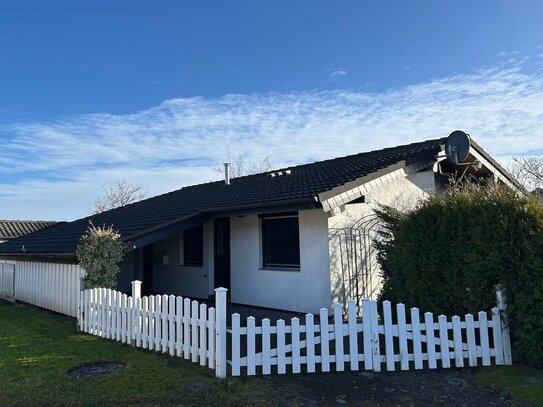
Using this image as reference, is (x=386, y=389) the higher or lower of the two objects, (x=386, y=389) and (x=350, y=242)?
the lower

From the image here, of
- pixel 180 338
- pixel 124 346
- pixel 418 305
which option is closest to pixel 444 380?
pixel 418 305

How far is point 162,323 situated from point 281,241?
480 centimetres

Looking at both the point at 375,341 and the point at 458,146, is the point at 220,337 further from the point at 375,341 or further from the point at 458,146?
the point at 458,146

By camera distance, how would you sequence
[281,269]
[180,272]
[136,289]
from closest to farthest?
[136,289] < [281,269] < [180,272]

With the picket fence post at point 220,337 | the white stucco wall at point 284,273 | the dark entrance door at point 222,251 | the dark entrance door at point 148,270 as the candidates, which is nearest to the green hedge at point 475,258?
the white stucco wall at point 284,273

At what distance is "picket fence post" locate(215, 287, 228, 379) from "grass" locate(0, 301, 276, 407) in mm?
152

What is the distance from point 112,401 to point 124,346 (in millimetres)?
2839

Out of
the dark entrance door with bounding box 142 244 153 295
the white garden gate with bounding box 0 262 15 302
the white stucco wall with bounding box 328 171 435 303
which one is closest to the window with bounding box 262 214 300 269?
the white stucco wall with bounding box 328 171 435 303

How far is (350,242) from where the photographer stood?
1021 centimetres

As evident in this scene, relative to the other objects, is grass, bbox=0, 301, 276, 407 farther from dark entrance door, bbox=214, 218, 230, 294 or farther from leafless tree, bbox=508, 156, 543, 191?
leafless tree, bbox=508, 156, 543, 191

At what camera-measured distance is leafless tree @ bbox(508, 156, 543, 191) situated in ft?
77.1

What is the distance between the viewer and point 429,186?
11.9 meters

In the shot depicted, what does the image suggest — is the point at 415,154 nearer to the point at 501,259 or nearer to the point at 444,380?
the point at 501,259

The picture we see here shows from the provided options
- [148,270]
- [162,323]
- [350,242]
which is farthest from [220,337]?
[148,270]
